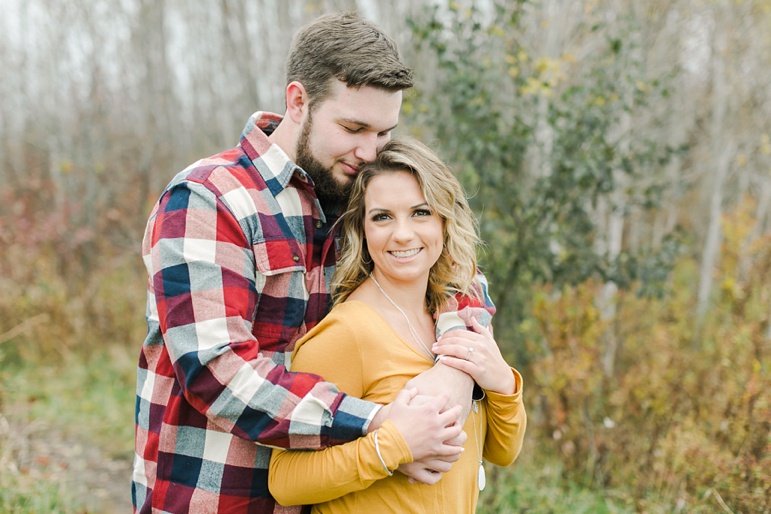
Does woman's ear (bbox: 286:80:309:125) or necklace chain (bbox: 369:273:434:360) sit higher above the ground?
woman's ear (bbox: 286:80:309:125)

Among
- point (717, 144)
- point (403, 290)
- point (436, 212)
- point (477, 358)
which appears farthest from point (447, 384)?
point (717, 144)

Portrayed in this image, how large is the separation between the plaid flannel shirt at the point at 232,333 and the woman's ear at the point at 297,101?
135 millimetres

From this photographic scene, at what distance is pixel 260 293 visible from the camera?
6.44 feet

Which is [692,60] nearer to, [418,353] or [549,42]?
[549,42]

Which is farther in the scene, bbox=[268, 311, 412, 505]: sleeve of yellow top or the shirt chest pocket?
the shirt chest pocket

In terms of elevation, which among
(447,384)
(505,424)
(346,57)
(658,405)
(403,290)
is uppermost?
(346,57)

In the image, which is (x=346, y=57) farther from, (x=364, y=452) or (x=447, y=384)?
(x=364, y=452)

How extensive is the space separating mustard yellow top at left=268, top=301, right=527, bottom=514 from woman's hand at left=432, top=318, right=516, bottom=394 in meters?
0.06

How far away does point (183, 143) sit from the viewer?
1263 centimetres

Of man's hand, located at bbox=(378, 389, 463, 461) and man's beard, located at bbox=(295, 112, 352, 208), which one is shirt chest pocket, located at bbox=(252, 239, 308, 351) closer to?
man's beard, located at bbox=(295, 112, 352, 208)

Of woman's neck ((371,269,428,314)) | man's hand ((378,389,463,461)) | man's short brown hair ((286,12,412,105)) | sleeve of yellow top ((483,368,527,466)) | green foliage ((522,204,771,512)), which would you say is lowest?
green foliage ((522,204,771,512))

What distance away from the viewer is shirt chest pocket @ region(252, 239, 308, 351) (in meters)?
1.96

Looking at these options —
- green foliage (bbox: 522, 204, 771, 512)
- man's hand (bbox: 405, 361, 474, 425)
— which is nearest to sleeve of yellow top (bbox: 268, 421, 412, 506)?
man's hand (bbox: 405, 361, 474, 425)

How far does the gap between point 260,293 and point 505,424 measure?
89cm
